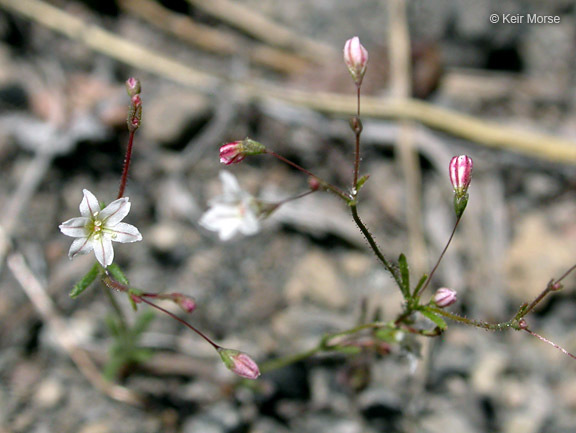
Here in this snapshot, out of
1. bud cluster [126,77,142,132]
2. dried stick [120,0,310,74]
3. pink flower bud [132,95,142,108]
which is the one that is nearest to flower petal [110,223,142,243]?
bud cluster [126,77,142,132]

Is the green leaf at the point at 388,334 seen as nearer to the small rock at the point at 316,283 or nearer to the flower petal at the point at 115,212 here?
the small rock at the point at 316,283

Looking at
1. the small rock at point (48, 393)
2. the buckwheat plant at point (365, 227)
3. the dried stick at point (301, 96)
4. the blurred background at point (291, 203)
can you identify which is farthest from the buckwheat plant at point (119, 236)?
the dried stick at point (301, 96)

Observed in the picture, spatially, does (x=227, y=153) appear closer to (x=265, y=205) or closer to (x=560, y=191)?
(x=265, y=205)

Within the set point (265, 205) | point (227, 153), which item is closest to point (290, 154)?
point (265, 205)

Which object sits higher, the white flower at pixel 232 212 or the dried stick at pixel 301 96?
the dried stick at pixel 301 96

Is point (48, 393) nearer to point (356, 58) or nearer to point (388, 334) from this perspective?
point (388, 334)

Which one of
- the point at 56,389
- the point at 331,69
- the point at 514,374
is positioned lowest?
the point at 56,389
